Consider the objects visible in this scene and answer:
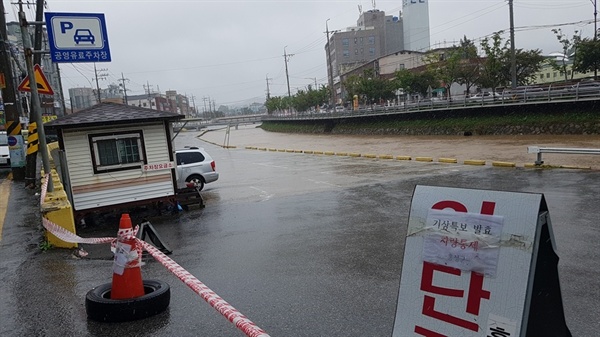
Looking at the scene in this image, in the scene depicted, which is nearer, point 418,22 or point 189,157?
point 189,157

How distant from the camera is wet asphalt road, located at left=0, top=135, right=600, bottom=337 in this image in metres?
4.64

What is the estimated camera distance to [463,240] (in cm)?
254

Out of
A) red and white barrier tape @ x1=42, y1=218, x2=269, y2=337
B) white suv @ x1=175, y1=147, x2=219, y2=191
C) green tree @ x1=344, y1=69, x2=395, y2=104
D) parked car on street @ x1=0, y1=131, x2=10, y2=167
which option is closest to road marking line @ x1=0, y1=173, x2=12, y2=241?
parked car on street @ x1=0, y1=131, x2=10, y2=167

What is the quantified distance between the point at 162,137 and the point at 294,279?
24.8 ft

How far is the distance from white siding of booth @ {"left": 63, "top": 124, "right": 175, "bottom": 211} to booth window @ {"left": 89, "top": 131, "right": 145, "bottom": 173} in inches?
4.5

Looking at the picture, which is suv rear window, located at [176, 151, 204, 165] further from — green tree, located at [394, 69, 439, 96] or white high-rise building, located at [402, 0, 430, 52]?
white high-rise building, located at [402, 0, 430, 52]

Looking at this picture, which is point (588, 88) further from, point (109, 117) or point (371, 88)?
point (371, 88)

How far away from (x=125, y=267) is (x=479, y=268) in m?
3.71

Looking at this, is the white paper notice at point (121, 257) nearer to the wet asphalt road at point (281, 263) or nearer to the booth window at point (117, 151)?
the wet asphalt road at point (281, 263)

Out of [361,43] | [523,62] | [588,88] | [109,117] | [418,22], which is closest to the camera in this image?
[109,117]

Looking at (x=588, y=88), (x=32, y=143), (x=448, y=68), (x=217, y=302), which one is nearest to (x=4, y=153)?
(x=32, y=143)

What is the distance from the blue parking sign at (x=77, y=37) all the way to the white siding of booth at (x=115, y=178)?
2374mm

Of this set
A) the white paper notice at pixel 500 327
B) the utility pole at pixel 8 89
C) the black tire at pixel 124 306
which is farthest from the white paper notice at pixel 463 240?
the utility pole at pixel 8 89

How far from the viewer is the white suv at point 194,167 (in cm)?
1617
